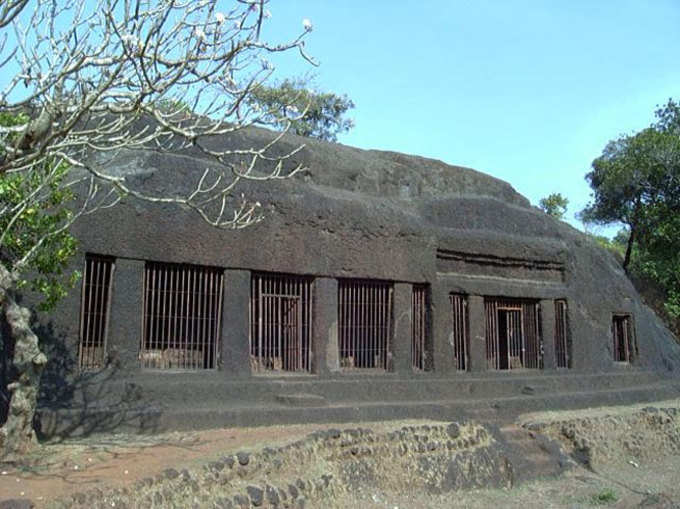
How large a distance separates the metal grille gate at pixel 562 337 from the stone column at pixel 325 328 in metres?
5.34

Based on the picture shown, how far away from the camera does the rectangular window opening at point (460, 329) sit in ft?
40.9

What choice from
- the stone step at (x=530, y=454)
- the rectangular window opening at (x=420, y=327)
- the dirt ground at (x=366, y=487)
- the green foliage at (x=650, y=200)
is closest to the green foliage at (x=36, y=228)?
the dirt ground at (x=366, y=487)

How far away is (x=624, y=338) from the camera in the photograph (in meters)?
15.6

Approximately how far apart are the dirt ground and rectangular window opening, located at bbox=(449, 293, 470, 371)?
159 cm

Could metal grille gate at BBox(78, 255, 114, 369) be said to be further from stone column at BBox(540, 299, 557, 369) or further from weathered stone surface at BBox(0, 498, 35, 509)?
stone column at BBox(540, 299, 557, 369)

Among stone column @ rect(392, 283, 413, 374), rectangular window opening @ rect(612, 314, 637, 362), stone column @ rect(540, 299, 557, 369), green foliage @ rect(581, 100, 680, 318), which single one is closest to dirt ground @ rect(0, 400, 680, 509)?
stone column @ rect(540, 299, 557, 369)

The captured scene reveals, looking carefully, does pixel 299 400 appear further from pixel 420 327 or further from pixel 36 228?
pixel 36 228

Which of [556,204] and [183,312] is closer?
[183,312]

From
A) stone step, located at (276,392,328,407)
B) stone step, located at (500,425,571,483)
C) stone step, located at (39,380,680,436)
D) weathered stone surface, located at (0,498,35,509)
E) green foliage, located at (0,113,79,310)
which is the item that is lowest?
stone step, located at (500,425,571,483)

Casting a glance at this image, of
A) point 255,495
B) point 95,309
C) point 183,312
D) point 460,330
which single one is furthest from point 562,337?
point 95,309

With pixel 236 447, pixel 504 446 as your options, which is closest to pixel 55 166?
pixel 236 447

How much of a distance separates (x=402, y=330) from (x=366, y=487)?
355 cm

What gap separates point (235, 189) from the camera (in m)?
9.99

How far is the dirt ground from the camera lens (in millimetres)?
6242
